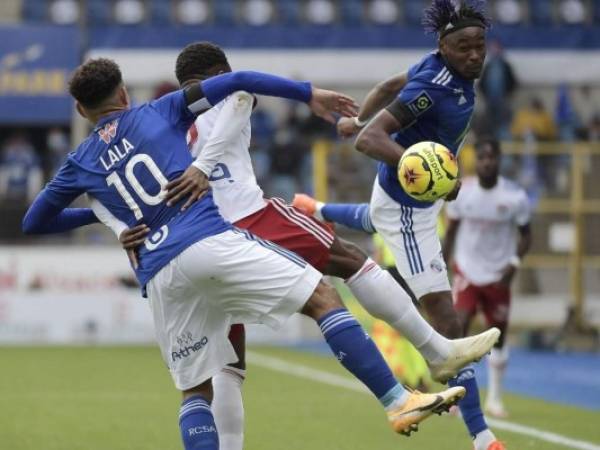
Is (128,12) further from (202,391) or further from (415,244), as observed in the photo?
(202,391)

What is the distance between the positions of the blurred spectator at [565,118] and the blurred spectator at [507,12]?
2615mm

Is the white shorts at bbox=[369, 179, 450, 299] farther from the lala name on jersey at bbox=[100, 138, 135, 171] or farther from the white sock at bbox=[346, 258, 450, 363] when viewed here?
the lala name on jersey at bbox=[100, 138, 135, 171]

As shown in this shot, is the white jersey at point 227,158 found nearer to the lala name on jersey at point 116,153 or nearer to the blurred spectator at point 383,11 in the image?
the lala name on jersey at point 116,153

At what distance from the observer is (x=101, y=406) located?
1376 centimetres

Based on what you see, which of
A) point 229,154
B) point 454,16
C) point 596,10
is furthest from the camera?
point 596,10

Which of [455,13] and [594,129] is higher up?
[455,13]

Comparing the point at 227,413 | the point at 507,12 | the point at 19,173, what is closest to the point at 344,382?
the point at 227,413

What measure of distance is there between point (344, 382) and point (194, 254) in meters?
9.73

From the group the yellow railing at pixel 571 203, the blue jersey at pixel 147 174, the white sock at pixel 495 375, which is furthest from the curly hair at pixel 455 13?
the yellow railing at pixel 571 203

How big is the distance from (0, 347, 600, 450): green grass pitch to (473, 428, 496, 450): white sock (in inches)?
40.9

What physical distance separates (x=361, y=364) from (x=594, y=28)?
2399cm

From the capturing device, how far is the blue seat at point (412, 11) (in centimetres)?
2945

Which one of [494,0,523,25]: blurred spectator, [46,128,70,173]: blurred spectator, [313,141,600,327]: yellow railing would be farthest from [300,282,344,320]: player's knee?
[494,0,523,25]: blurred spectator

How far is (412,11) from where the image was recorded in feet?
97.2
